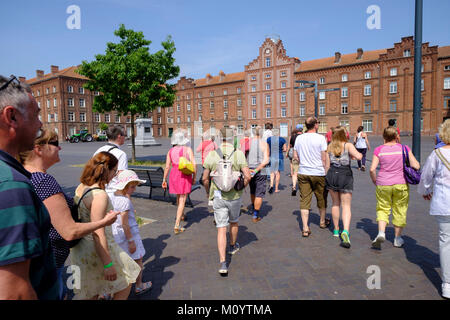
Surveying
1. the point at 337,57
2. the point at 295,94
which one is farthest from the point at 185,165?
the point at 337,57

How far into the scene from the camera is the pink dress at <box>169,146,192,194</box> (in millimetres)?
5266

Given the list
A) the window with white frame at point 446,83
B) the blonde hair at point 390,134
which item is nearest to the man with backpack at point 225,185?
the blonde hair at point 390,134

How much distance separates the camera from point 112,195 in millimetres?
2992

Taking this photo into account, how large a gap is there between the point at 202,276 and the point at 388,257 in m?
2.67

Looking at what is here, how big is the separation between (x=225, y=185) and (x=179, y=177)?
1.77m

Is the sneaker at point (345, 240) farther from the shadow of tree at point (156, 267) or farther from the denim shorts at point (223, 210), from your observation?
the shadow of tree at point (156, 267)

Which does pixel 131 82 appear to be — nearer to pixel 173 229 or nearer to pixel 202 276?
pixel 173 229

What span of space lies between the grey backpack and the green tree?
1067 centimetres

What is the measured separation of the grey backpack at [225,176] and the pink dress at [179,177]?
4.79 feet

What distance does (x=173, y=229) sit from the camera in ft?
17.6

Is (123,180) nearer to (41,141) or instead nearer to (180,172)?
(41,141)

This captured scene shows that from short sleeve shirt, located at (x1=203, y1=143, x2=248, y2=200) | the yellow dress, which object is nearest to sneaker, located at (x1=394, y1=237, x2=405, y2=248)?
short sleeve shirt, located at (x1=203, y1=143, x2=248, y2=200)

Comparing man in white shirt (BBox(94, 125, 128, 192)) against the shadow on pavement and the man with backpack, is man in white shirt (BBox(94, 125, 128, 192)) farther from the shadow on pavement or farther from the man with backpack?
the shadow on pavement
